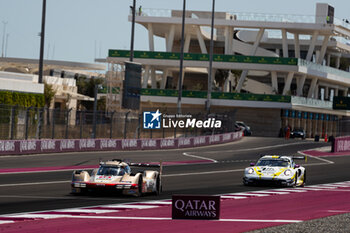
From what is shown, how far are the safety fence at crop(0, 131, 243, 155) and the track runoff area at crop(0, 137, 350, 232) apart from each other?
841 mm

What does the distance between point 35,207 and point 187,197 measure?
5.47 meters

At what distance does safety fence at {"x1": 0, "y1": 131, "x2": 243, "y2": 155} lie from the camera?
1505 inches

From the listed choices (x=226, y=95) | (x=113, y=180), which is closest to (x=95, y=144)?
(x=113, y=180)

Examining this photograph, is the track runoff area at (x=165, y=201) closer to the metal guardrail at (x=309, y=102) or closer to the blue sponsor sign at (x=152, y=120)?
the blue sponsor sign at (x=152, y=120)

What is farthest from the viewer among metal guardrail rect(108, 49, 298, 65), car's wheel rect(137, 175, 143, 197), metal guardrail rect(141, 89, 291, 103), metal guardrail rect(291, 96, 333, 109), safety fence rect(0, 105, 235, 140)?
metal guardrail rect(291, 96, 333, 109)

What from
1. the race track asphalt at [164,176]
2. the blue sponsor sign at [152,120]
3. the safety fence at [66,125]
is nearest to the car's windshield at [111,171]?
the race track asphalt at [164,176]

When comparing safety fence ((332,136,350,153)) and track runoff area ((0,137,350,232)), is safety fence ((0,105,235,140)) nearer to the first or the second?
track runoff area ((0,137,350,232))

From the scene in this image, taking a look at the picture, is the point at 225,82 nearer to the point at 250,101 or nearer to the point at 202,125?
the point at 250,101

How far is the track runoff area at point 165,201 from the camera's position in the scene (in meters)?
14.0

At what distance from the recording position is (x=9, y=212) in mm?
15930

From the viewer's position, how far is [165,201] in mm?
19859

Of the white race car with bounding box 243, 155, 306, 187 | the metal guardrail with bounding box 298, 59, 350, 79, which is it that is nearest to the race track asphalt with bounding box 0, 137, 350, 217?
the white race car with bounding box 243, 155, 306, 187

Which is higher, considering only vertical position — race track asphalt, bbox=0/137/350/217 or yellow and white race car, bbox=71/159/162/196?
yellow and white race car, bbox=71/159/162/196

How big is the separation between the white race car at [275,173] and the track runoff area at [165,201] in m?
0.39
